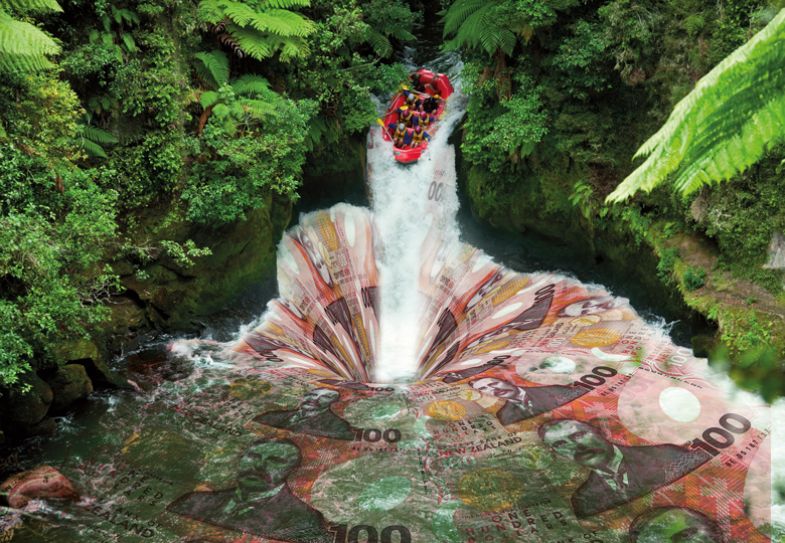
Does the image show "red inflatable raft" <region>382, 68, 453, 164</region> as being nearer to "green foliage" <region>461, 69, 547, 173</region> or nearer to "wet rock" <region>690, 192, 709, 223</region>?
"green foliage" <region>461, 69, 547, 173</region>

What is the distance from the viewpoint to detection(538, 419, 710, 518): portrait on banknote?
6.90 m

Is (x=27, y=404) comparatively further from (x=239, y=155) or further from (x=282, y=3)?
(x=282, y=3)

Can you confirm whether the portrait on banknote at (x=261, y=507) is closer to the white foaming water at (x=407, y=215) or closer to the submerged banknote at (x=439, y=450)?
the submerged banknote at (x=439, y=450)

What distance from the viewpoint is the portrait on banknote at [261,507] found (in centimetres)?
655

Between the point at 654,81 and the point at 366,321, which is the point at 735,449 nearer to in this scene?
the point at 654,81

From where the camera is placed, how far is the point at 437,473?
7.32m

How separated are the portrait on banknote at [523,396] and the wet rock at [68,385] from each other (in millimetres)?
5499

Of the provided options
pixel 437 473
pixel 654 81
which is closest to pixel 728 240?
pixel 654 81

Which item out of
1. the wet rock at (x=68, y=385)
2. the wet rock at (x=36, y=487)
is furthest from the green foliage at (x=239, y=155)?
the wet rock at (x=36, y=487)

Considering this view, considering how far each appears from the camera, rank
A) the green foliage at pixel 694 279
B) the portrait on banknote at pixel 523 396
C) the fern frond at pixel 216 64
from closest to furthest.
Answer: the portrait on banknote at pixel 523 396 → the green foliage at pixel 694 279 → the fern frond at pixel 216 64

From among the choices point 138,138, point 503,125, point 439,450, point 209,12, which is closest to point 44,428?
point 138,138

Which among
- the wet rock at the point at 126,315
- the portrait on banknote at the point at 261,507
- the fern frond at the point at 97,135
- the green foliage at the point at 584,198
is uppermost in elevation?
the fern frond at the point at 97,135

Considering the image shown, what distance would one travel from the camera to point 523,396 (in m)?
8.78

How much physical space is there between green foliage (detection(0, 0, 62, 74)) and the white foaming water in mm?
7843
